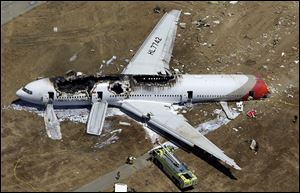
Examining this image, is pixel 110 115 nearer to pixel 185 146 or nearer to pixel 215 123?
pixel 185 146

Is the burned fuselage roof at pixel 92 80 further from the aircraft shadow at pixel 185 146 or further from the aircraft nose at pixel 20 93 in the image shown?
the aircraft nose at pixel 20 93

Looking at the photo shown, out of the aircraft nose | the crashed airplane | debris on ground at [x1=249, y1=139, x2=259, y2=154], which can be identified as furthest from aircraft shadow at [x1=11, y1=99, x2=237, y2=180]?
debris on ground at [x1=249, y1=139, x2=259, y2=154]

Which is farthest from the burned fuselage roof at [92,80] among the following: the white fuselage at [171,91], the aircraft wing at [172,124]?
the aircraft wing at [172,124]

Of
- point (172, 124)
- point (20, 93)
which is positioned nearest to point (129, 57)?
point (172, 124)

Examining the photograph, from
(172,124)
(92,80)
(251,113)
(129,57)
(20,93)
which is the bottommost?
(251,113)

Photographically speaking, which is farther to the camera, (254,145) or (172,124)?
(172,124)

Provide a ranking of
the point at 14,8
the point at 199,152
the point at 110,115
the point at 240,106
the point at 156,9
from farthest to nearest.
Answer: the point at 156,9 < the point at 14,8 < the point at 240,106 < the point at 110,115 < the point at 199,152

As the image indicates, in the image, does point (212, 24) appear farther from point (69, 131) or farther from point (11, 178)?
point (11, 178)

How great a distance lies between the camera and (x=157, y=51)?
196 ft

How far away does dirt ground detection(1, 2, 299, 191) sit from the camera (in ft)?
158

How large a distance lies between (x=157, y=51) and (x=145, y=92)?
23.5 feet

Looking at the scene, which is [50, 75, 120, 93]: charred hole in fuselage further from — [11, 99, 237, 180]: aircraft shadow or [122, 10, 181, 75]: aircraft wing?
[122, 10, 181, 75]: aircraft wing

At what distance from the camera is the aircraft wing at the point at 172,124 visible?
160ft

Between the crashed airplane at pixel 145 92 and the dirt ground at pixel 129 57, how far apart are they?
152 cm
